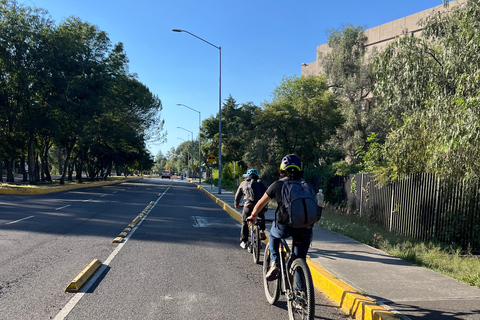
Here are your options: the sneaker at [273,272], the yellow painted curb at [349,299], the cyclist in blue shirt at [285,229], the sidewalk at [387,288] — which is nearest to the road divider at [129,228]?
the sidewalk at [387,288]

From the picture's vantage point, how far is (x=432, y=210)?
9.98 metres

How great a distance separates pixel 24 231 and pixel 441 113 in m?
10.9

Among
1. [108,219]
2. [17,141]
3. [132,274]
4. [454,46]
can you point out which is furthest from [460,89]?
[17,141]

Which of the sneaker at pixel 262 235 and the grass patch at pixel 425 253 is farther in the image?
the sneaker at pixel 262 235

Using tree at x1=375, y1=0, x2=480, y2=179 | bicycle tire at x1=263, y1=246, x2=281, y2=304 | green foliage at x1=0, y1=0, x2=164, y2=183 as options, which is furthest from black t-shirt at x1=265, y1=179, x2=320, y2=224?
green foliage at x1=0, y1=0, x2=164, y2=183

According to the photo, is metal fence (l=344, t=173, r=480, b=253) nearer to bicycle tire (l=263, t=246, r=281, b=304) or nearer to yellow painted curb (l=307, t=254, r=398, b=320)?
yellow painted curb (l=307, t=254, r=398, b=320)

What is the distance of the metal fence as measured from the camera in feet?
30.2

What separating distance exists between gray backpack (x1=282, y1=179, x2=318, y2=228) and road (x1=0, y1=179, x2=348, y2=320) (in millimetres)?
1323

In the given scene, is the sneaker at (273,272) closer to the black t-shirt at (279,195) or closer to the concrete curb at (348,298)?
the black t-shirt at (279,195)

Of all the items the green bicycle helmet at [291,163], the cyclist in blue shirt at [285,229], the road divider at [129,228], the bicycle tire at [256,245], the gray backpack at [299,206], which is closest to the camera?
the gray backpack at [299,206]

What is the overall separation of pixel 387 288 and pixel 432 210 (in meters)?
5.34

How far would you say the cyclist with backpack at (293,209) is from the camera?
14.2 ft

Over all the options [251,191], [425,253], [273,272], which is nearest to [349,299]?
[273,272]

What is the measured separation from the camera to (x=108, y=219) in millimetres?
13195
